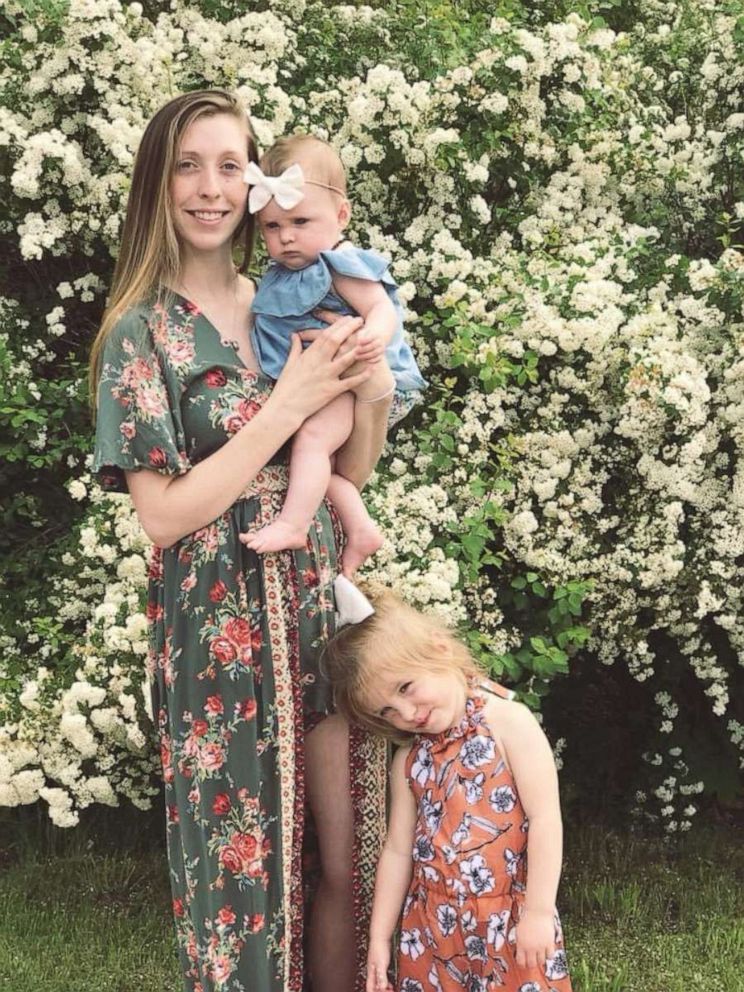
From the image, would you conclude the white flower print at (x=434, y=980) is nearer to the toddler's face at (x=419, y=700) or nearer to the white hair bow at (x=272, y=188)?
the toddler's face at (x=419, y=700)

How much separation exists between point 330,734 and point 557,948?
0.61 meters

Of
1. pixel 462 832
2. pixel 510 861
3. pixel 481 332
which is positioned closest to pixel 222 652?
→ pixel 462 832

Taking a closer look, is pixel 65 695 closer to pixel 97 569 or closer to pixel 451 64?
pixel 97 569

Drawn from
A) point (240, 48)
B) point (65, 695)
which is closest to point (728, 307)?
point (240, 48)

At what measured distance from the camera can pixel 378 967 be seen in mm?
2674

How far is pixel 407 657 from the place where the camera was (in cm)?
265

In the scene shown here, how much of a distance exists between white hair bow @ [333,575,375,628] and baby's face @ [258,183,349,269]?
0.65 m

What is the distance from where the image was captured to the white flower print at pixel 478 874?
2.64 meters

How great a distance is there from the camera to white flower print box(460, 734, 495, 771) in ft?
8.78

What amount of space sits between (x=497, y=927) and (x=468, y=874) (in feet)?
0.38

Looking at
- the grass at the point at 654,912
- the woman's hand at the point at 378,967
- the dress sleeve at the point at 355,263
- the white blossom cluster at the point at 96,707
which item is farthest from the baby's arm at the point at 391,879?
the grass at the point at 654,912

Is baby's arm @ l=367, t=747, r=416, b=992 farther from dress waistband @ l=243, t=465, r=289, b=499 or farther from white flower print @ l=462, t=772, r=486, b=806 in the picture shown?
dress waistband @ l=243, t=465, r=289, b=499

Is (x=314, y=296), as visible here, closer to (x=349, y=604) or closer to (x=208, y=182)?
(x=208, y=182)

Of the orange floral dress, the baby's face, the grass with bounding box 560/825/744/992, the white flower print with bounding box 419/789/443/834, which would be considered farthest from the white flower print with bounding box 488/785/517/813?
the grass with bounding box 560/825/744/992
